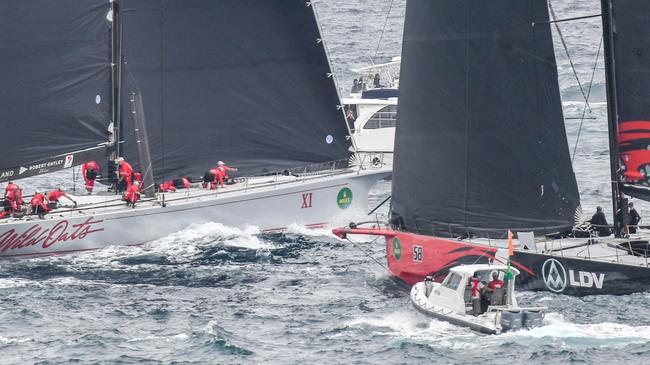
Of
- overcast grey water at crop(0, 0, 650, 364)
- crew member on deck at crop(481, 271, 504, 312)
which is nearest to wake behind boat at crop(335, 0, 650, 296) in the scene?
overcast grey water at crop(0, 0, 650, 364)

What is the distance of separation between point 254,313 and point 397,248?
6.14 metres

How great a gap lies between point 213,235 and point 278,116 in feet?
18.7

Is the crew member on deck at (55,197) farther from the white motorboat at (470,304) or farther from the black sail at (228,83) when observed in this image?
the white motorboat at (470,304)

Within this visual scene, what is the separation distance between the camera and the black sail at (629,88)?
45.1 m

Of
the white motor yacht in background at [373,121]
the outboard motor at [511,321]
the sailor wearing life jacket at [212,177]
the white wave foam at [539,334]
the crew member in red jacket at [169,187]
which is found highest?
the white motor yacht in background at [373,121]

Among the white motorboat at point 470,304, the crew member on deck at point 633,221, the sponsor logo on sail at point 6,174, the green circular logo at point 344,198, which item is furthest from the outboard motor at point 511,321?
the sponsor logo on sail at point 6,174

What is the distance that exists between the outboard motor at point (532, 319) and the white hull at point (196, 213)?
1971 cm

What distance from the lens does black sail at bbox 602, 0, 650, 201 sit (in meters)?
45.1

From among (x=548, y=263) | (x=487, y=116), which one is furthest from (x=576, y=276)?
(x=487, y=116)

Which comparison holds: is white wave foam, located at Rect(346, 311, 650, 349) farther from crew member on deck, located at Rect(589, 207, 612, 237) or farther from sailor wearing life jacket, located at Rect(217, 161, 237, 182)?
sailor wearing life jacket, located at Rect(217, 161, 237, 182)

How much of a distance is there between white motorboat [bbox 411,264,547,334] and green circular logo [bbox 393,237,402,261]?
463cm

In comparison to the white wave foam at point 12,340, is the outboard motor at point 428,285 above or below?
above

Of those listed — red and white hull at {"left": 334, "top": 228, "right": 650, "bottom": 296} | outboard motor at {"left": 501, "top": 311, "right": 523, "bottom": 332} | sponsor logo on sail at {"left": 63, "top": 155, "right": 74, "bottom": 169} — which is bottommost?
outboard motor at {"left": 501, "top": 311, "right": 523, "bottom": 332}

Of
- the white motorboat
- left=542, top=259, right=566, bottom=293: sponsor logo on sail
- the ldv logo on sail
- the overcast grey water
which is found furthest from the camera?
left=542, top=259, right=566, bottom=293: sponsor logo on sail
